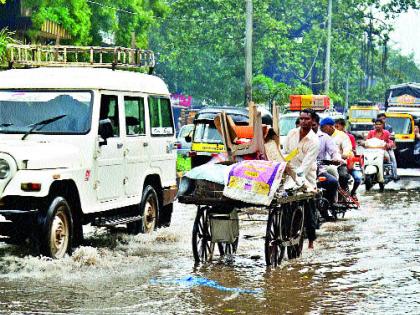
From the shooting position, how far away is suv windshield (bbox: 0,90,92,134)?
43.0 feet

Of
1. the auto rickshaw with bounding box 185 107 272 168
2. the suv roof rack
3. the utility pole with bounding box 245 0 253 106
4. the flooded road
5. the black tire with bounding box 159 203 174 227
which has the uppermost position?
the utility pole with bounding box 245 0 253 106

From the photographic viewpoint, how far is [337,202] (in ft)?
59.3

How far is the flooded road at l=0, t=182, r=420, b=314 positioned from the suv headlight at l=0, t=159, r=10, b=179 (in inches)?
36.4

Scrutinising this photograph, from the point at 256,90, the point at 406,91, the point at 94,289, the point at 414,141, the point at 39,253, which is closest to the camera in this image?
the point at 94,289

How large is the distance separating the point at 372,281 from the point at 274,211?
1418 millimetres

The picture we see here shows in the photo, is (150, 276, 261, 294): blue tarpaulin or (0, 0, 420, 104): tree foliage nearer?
(150, 276, 261, 294): blue tarpaulin

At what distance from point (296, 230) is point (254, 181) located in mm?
1755

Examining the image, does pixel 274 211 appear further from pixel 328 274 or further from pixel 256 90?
pixel 256 90

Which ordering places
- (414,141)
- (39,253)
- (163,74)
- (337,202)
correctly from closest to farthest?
(39,253) → (337,202) → (414,141) → (163,74)

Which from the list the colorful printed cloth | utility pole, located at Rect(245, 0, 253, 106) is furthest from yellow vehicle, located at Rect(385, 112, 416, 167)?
the colorful printed cloth

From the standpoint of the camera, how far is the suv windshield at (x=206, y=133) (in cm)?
2748

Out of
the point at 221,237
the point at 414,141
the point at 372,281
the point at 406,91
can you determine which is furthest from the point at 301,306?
the point at 406,91

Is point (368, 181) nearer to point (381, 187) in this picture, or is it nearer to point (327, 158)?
point (381, 187)

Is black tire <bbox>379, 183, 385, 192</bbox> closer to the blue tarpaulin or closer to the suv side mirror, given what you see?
the suv side mirror
